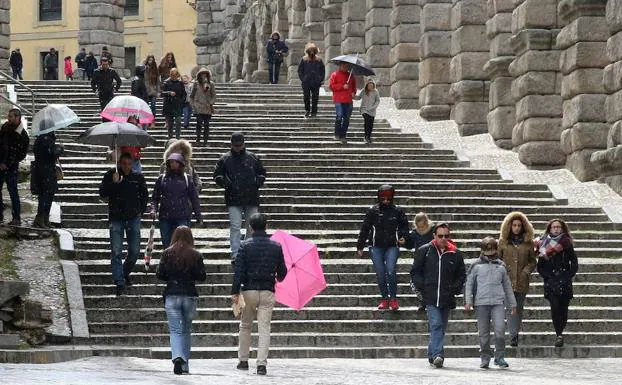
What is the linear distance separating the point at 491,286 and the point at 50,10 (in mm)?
63859

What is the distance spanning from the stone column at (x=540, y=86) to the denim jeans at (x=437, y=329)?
12351 mm


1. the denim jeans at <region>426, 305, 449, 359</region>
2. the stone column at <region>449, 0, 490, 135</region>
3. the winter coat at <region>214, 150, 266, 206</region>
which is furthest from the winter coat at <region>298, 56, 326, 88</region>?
the denim jeans at <region>426, 305, 449, 359</region>

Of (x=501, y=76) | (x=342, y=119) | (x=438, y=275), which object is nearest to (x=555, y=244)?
(x=438, y=275)

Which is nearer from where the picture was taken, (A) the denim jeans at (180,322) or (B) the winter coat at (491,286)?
(A) the denim jeans at (180,322)

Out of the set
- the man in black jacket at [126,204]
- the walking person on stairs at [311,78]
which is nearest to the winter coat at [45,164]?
the man in black jacket at [126,204]

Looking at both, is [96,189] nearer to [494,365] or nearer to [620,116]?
[620,116]

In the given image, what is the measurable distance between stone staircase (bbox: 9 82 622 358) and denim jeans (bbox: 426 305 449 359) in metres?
1.12

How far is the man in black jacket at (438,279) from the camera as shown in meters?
18.0

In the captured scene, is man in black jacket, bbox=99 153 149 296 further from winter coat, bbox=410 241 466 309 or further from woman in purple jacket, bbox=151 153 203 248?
winter coat, bbox=410 241 466 309

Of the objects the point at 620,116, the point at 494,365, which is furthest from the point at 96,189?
the point at 494,365

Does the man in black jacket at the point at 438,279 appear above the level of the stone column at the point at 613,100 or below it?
below

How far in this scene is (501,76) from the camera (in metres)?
32.5

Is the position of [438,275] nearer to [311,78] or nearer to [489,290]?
[489,290]

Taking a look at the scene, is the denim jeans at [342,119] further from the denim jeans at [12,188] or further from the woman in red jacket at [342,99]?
the denim jeans at [12,188]
